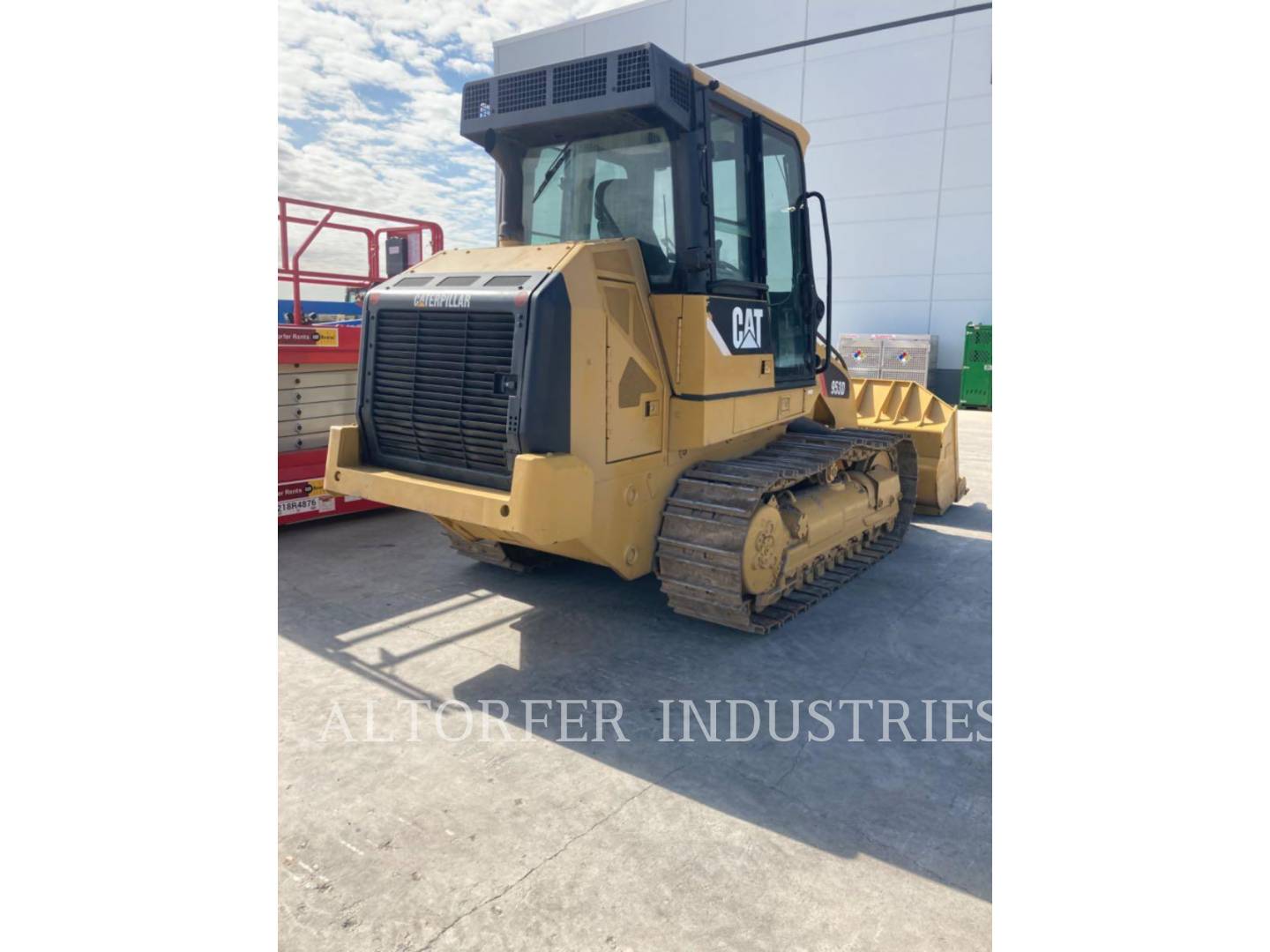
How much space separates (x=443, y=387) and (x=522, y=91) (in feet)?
6.14

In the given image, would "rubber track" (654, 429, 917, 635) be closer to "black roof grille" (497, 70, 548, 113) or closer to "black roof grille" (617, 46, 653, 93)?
"black roof grille" (617, 46, 653, 93)

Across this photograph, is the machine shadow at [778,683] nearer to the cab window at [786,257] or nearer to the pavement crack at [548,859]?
the pavement crack at [548,859]

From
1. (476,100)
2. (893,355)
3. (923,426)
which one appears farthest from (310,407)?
(893,355)

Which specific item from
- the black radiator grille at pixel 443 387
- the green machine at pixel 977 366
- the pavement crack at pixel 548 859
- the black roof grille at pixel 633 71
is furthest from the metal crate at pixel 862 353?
the pavement crack at pixel 548 859

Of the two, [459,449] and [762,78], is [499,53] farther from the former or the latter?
[459,449]

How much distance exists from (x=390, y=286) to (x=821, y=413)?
3.74m

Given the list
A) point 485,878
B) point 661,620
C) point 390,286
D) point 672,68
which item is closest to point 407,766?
point 485,878

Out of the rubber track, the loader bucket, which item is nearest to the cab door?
the rubber track

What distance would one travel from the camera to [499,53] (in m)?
23.4

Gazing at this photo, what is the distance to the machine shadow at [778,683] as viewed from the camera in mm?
2998

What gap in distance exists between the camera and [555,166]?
4941 millimetres

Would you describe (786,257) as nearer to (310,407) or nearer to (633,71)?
(633,71)

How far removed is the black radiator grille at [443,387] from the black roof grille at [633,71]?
1.41m

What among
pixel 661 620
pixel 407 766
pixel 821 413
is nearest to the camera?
pixel 407 766
